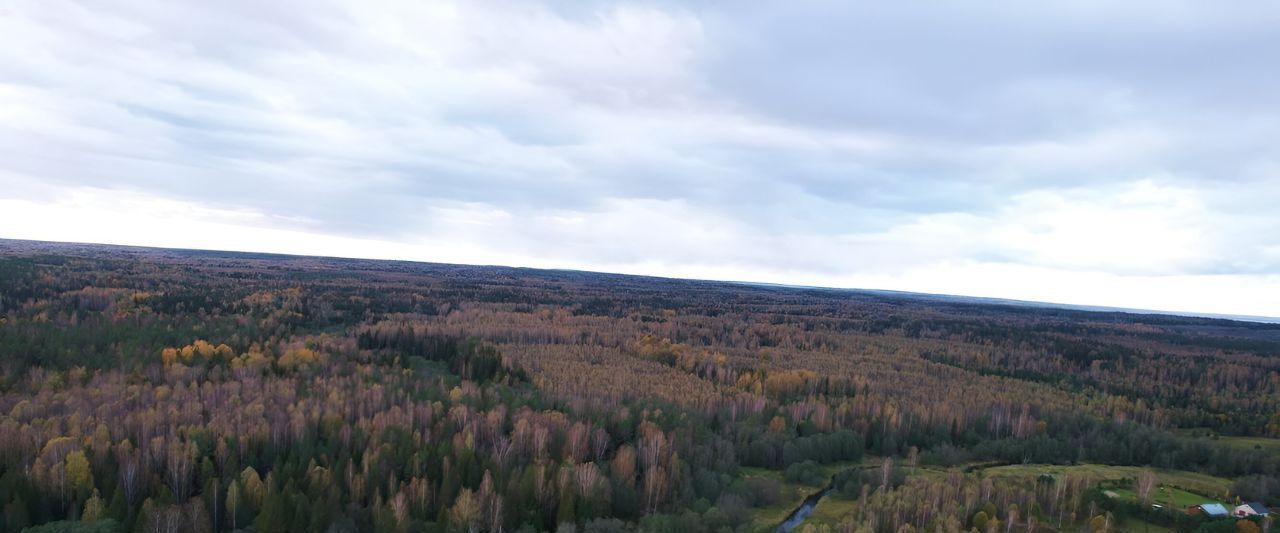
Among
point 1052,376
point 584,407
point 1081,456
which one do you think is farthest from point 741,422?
point 1052,376

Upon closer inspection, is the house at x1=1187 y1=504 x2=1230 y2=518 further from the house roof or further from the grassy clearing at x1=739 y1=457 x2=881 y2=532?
the grassy clearing at x1=739 y1=457 x2=881 y2=532

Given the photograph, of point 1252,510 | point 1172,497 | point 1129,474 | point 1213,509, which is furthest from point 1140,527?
point 1129,474

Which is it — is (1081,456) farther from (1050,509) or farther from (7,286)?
(7,286)

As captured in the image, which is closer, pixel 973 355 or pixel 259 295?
pixel 973 355

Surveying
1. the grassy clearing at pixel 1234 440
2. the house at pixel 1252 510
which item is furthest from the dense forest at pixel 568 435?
the house at pixel 1252 510

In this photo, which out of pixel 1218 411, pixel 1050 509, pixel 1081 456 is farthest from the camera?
pixel 1218 411

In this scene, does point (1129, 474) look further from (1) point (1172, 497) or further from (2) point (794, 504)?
(2) point (794, 504)
